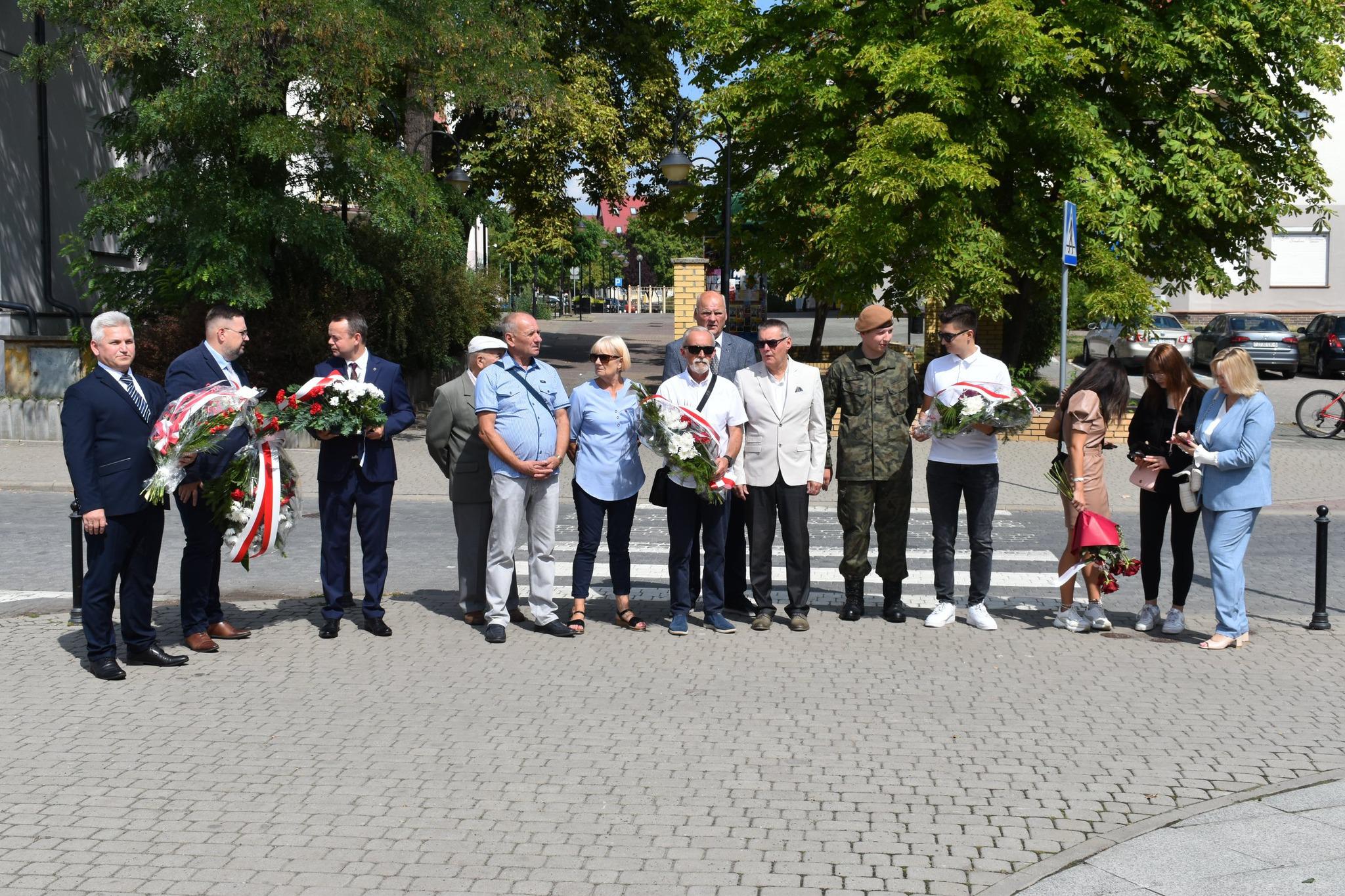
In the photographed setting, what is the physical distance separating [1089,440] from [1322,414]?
13.7 metres

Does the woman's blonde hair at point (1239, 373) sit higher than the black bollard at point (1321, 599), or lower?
higher

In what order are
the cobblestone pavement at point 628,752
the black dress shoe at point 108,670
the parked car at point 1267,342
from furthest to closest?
A: 1. the parked car at point 1267,342
2. the black dress shoe at point 108,670
3. the cobblestone pavement at point 628,752

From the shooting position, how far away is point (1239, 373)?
7.62 m

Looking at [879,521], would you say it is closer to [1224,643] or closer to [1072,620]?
[1072,620]

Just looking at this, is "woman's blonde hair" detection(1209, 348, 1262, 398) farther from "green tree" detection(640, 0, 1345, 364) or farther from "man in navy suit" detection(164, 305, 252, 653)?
"green tree" detection(640, 0, 1345, 364)

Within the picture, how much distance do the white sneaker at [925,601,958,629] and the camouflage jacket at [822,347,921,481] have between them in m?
0.90

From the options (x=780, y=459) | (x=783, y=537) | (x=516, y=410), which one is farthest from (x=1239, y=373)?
(x=516, y=410)

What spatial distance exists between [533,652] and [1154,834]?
12.4 feet

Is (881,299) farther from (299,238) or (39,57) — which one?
(39,57)

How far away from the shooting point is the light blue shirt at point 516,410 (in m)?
7.81

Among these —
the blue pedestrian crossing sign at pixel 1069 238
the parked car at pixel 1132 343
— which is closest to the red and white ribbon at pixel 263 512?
the blue pedestrian crossing sign at pixel 1069 238

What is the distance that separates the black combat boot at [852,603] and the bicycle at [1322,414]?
13927mm

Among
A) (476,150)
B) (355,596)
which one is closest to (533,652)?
(355,596)

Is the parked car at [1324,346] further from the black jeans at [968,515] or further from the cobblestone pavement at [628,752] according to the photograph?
the black jeans at [968,515]
